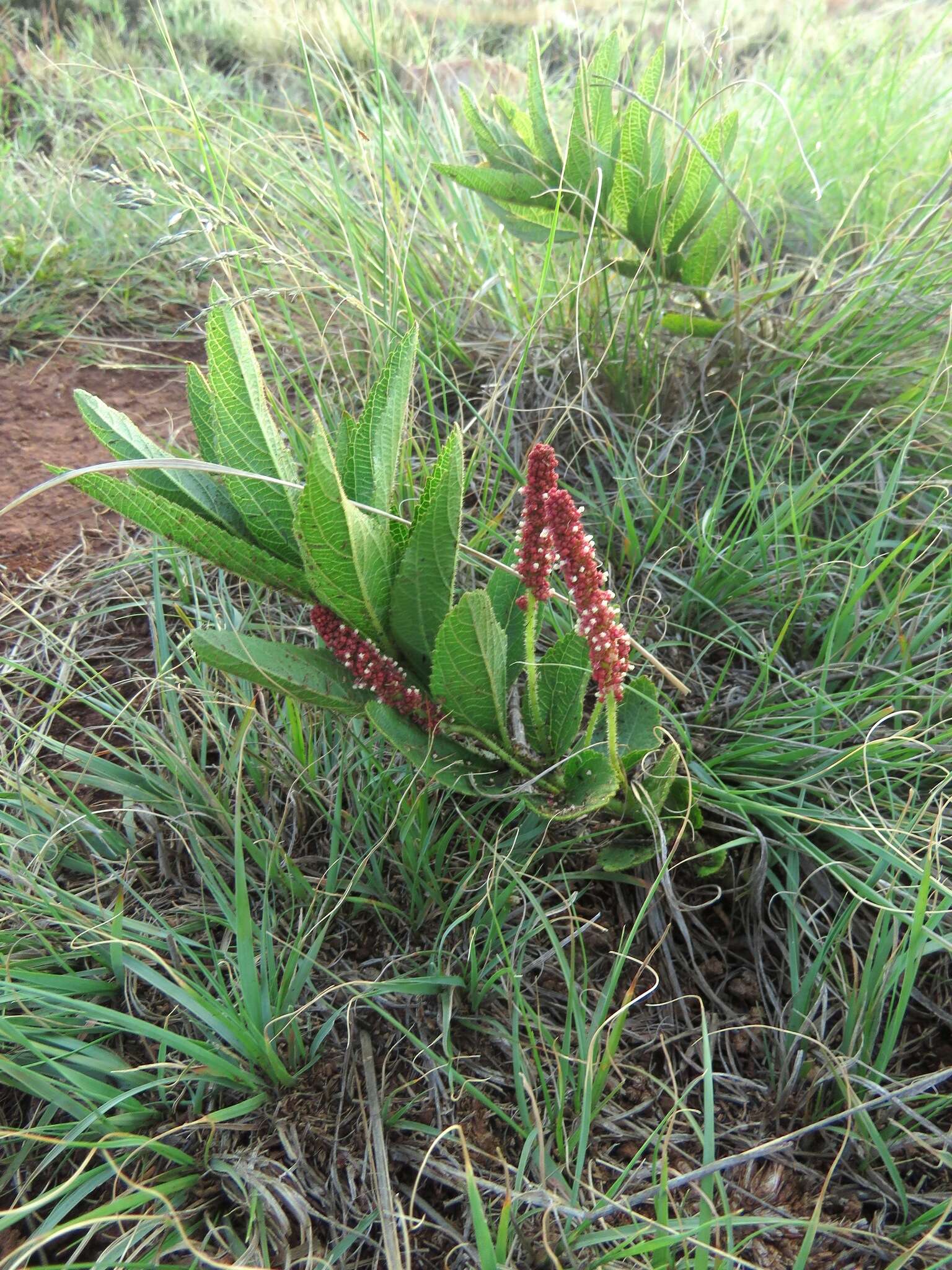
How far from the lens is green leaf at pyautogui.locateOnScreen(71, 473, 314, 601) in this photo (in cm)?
99

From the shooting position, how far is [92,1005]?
1.12 m

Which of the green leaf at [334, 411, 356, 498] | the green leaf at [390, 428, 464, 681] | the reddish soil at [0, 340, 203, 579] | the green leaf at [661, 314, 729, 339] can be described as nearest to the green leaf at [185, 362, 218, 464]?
the green leaf at [334, 411, 356, 498]

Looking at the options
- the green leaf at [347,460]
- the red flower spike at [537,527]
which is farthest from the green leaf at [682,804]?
the green leaf at [347,460]

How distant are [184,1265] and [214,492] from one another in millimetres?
888

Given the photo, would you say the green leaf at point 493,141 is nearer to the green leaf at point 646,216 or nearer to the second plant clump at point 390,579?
the green leaf at point 646,216

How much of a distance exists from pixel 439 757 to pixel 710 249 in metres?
1.18

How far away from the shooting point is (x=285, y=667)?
1.06 meters

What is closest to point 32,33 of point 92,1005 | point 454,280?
point 454,280

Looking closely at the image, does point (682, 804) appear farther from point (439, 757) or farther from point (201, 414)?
point (201, 414)

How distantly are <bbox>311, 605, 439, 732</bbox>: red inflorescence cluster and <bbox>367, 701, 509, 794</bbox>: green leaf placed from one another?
2 cm

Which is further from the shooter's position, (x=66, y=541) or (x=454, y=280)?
(x=454, y=280)

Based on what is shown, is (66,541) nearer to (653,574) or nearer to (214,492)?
(214,492)

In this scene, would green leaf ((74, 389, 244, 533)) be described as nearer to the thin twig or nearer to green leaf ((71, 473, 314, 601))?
green leaf ((71, 473, 314, 601))

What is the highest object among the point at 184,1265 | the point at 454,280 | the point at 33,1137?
the point at 454,280
